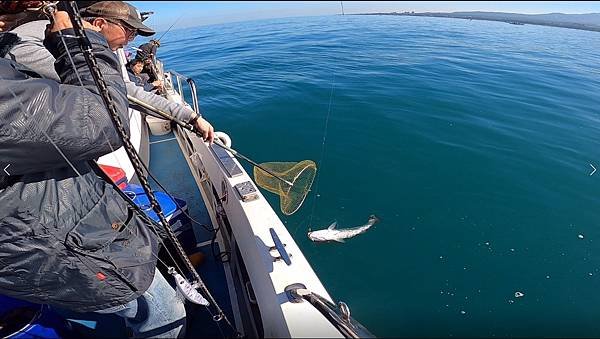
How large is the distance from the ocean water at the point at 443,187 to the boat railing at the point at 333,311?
159cm

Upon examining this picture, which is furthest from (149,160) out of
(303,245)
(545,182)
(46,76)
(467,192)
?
(545,182)

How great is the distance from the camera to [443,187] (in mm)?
4586

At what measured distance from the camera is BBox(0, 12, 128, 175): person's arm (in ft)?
3.54

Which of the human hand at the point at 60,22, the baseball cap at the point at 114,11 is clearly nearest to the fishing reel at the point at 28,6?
the human hand at the point at 60,22

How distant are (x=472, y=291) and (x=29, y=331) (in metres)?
3.86

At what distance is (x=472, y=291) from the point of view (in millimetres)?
3223

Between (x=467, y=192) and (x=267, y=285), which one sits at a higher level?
(x=267, y=285)

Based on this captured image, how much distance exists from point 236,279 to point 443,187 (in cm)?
334

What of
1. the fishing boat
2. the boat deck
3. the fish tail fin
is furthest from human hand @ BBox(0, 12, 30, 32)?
the fish tail fin

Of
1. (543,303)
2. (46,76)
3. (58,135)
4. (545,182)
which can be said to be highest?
(46,76)

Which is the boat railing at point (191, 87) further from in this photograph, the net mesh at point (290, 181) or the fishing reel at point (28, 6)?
the fishing reel at point (28, 6)

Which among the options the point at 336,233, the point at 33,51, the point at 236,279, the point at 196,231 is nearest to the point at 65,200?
the point at 33,51

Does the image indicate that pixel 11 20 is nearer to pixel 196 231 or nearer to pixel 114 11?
pixel 114 11

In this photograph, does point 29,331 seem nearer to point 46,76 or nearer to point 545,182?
point 46,76
